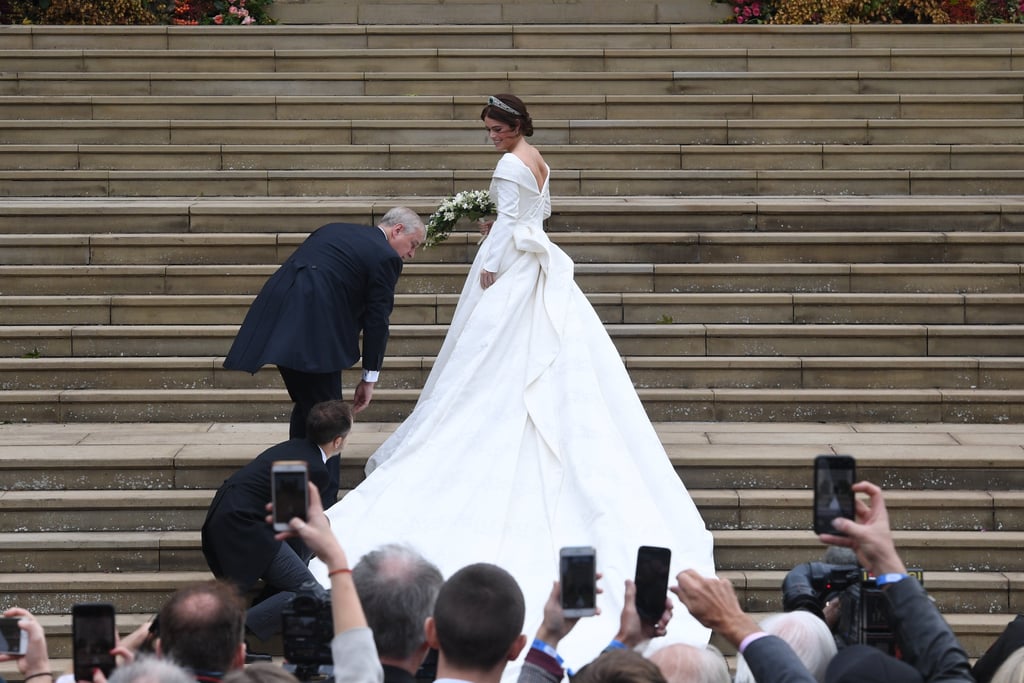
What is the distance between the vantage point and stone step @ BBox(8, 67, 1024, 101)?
38.0 feet

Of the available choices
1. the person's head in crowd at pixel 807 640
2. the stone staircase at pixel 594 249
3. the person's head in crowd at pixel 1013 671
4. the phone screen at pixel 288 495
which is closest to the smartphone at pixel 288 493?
the phone screen at pixel 288 495

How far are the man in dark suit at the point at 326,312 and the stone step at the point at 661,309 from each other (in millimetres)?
2026

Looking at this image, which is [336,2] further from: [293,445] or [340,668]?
[340,668]

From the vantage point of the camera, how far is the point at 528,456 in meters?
6.70

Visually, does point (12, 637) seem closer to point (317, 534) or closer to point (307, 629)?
point (307, 629)

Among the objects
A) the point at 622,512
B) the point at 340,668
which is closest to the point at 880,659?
the point at 340,668

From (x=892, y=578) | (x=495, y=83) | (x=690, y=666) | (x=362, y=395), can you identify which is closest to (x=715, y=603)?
(x=690, y=666)

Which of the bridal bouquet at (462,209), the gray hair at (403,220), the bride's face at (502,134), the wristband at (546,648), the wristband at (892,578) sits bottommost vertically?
the wristband at (546,648)

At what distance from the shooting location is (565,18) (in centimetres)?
1345

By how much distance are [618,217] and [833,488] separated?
6609mm

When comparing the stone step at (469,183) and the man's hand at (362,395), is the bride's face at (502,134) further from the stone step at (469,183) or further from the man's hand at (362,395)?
the stone step at (469,183)

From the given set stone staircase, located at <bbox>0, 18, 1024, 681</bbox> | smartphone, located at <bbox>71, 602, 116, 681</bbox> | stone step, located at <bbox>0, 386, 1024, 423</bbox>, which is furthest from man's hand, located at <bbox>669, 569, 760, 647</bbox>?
stone step, located at <bbox>0, 386, 1024, 423</bbox>

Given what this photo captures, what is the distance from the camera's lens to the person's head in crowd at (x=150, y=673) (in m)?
2.64

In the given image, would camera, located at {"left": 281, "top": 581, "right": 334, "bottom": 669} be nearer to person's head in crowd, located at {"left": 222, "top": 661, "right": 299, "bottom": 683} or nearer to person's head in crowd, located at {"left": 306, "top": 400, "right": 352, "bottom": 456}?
person's head in crowd, located at {"left": 222, "top": 661, "right": 299, "bottom": 683}
